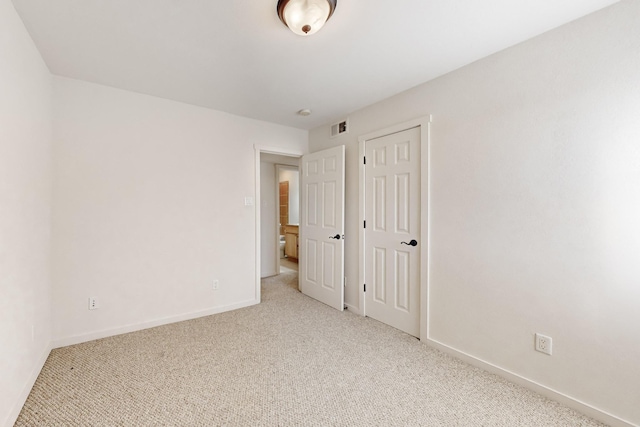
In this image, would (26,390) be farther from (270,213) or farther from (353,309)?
(270,213)

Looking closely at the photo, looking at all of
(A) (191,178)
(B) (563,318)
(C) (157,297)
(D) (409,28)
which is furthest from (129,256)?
(B) (563,318)

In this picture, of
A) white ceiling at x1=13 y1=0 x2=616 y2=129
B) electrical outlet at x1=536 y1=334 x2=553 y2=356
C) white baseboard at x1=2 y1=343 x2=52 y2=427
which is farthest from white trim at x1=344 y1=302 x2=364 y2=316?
white baseboard at x1=2 y1=343 x2=52 y2=427

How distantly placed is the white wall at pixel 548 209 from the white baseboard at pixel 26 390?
2925 millimetres

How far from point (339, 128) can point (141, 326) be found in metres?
3.14

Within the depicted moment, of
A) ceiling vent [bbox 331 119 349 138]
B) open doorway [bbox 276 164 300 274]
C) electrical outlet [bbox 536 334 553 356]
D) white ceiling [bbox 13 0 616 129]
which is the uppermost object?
white ceiling [bbox 13 0 616 129]

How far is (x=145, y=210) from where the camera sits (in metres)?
2.81

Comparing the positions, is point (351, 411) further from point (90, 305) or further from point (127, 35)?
point (127, 35)

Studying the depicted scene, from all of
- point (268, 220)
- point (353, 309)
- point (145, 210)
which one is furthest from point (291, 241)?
point (145, 210)

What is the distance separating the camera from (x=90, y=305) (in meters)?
2.54

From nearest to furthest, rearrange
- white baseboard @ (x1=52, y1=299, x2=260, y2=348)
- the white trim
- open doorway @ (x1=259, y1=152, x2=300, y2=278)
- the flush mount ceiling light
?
1. the flush mount ceiling light
2. white baseboard @ (x1=52, y1=299, x2=260, y2=348)
3. the white trim
4. open doorway @ (x1=259, y1=152, x2=300, y2=278)

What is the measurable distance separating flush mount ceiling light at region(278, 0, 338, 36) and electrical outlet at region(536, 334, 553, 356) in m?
2.46

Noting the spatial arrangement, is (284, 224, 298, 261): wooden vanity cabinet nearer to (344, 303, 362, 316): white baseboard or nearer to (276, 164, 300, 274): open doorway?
(276, 164, 300, 274): open doorway

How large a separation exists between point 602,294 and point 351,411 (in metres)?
1.66

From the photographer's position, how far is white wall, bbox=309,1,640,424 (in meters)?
1.55
